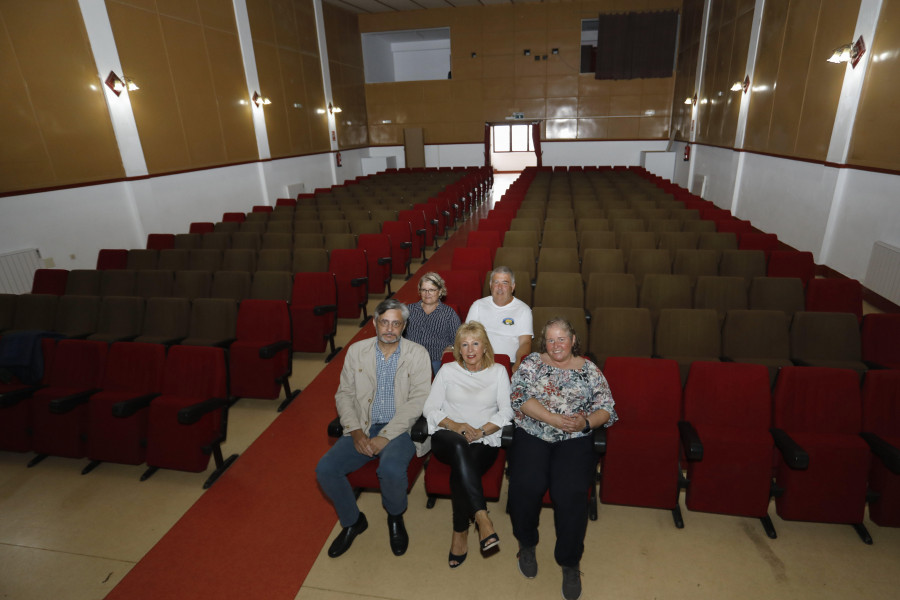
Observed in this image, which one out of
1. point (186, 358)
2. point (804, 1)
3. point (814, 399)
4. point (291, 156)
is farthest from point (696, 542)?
point (291, 156)

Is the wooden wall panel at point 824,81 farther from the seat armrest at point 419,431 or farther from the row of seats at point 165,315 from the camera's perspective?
the seat armrest at point 419,431

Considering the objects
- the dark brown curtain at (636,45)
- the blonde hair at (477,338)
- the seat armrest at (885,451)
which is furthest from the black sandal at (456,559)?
the dark brown curtain at (636,45)

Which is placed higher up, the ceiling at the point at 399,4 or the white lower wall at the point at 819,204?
the ceiling at the point at 399,4

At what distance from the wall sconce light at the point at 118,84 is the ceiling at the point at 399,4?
9.77 meters

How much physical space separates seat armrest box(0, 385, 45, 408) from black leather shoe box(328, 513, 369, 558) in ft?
7.80

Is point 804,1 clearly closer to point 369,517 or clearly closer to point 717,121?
point 717,121

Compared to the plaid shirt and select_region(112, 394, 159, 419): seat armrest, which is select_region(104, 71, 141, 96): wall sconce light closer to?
select_region(112, 394, 159, 419): seat armrest

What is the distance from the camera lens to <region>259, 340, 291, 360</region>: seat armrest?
328 cm

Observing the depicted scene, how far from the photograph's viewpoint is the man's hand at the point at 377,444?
2.37 metres

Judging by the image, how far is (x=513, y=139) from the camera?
19.7m

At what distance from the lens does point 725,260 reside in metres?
4.63

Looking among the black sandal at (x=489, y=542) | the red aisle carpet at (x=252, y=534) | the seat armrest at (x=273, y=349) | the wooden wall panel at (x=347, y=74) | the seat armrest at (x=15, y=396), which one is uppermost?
the wooden wall panel at (x=347, y=74)

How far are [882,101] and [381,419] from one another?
6.53 meters

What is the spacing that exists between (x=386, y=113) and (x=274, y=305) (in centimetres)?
1582
